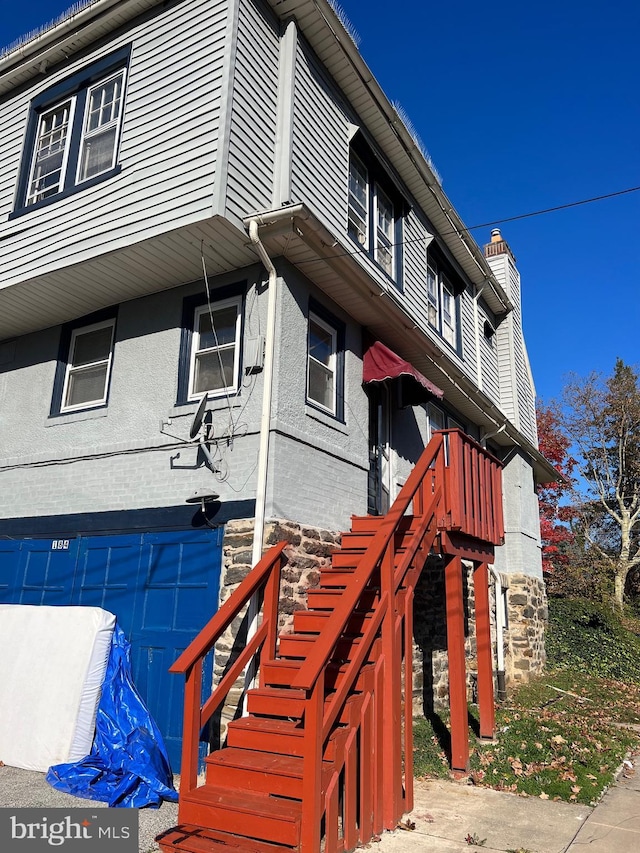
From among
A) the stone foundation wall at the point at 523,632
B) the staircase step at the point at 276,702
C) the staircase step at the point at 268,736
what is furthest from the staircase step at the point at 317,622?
the stone foundation wall at the point at 523,632

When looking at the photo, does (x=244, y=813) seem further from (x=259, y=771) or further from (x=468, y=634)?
(x=468, y=634)

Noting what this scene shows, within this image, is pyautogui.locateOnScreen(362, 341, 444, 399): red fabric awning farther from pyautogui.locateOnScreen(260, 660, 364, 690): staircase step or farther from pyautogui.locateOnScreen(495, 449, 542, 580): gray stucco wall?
pyautogui.locateOnScreen(495, 449, 542, 580): gray stucco wall

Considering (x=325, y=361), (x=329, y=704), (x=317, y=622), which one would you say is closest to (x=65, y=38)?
(x=325, y=361)

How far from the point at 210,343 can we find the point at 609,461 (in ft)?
80.8

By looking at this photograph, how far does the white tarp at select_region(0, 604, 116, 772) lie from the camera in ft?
21.1

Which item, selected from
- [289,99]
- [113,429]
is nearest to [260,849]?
[113,429]

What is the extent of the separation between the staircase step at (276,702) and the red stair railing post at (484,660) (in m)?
3.54

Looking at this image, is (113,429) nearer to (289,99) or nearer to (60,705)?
(60,705)

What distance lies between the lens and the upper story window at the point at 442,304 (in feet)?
41.4

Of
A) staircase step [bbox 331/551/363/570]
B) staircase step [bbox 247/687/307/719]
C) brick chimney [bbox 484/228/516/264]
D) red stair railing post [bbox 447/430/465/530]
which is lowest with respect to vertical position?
staircase step [bbox 247/687/307/719]

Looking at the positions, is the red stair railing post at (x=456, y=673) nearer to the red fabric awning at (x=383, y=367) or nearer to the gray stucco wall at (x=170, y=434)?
the gray stucco wall at (x=170, y=434)

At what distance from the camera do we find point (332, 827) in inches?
177

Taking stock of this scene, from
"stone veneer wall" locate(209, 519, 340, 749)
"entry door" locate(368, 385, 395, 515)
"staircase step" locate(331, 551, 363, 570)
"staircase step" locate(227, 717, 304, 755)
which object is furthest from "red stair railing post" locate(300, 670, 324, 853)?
"entry door" locate(368, 385, 395, 515)

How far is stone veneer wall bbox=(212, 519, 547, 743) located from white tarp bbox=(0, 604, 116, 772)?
4.24 feet
